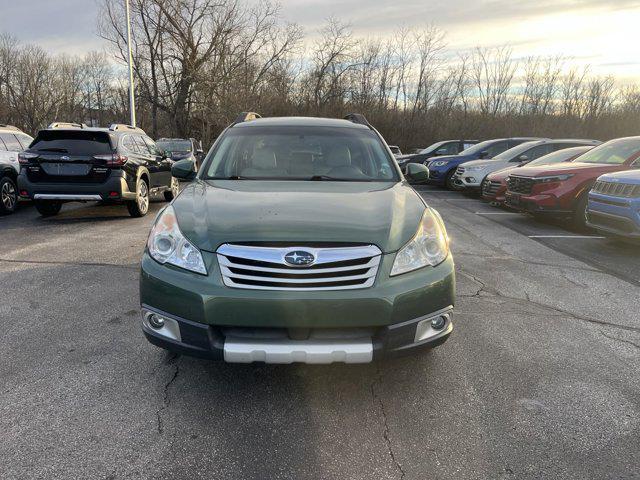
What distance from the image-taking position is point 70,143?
8.43 metres

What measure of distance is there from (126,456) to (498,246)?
6.23 meters

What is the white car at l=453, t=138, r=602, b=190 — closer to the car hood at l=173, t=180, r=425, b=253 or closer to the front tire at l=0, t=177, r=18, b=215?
the car hood at l=173, t=180, r=425, b=253

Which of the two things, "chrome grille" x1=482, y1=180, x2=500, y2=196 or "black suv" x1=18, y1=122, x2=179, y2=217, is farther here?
"chrome grille" x1=482, y1=180, x2=500, y2=196

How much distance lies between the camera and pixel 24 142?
1034cm

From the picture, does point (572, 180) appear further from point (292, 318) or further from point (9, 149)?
point (9, 149)

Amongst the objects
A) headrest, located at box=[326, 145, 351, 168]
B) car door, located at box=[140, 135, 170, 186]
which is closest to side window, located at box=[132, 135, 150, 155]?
car door, located at box=[140, 135, 170, 186]

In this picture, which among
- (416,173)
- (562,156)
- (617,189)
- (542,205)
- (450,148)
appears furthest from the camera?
(450,148)

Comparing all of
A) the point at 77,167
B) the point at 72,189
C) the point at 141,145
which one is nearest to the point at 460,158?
the point at 141,145

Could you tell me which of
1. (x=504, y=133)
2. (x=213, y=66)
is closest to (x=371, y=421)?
(x=213, y=66)

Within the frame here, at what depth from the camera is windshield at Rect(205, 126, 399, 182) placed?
4.00 m

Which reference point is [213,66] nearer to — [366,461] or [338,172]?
[338,172]

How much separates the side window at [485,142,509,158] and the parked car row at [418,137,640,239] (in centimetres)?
185

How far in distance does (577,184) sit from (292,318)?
25.0ft

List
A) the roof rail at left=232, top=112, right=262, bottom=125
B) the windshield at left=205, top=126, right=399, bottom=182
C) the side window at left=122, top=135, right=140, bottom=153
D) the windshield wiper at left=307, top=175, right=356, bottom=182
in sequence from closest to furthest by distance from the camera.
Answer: the windshield wiper at left=307, top=175, right=356, bottom=182, the windshield at left=205, top=126, right=399, bottom=182, the roof rail at left=232, top=112, right=262, bottom=125, the side window at left=122, top=135, right=140, bottom=153
